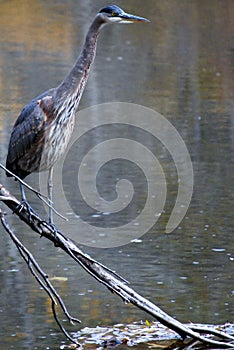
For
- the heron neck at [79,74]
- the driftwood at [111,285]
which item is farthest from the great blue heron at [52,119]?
the driftwood at [111,285]

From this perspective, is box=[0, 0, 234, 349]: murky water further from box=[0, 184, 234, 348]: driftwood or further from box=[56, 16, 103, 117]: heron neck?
box=[56, 16, 103, 117]: heron neck

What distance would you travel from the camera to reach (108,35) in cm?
2058

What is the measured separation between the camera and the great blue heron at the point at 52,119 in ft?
20.4

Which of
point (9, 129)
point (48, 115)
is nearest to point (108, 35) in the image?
point (9, 129)

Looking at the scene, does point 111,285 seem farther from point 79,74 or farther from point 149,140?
point 149,140

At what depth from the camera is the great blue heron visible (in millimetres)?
6215

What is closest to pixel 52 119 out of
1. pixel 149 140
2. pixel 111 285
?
pixel 111 285

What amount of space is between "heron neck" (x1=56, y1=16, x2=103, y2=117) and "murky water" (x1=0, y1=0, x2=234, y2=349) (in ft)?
4.46

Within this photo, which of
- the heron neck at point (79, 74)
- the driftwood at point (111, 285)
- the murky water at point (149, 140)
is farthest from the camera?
the murky water at point (149, 140)

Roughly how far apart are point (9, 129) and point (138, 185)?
9.10 ft

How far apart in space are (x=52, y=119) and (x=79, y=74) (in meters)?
0.39

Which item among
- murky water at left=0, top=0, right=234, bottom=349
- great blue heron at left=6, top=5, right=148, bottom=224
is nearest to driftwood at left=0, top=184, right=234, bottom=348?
great blue heron at left=6, top=5, right=148, bottom=224

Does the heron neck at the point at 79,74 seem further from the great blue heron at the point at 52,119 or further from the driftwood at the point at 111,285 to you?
the driftwood at the point at 111,285

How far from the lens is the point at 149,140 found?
12195 mm
